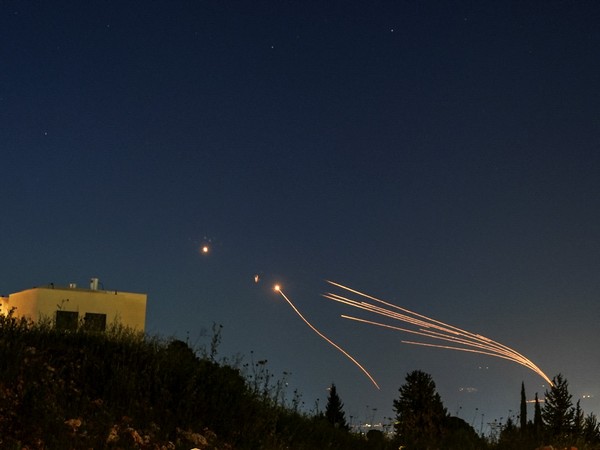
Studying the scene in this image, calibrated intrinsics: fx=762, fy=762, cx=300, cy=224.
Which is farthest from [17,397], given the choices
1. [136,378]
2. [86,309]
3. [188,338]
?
[86,309]

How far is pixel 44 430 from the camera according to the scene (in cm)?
795

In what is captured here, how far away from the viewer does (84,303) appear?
116ft

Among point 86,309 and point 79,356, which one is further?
point 86,309

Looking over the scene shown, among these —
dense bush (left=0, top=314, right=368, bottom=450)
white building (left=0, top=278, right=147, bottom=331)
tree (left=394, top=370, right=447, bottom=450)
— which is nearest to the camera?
dense bush (left=0, top=314, right=368, bottom=450)

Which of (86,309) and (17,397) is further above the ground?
(86,309)

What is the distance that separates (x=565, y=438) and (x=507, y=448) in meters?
1.82

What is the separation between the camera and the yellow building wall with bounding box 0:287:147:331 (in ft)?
114

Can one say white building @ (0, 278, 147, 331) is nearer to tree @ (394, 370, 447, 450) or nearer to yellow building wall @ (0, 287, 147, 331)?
yellow building wall @ (0, 287, 147, 331)

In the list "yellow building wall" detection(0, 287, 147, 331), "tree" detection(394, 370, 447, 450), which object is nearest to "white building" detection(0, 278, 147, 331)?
"yellow building wall" detection(0, 287, 147, 331)

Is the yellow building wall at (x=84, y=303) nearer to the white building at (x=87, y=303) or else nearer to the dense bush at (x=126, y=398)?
the white building at (x=87, y=303)

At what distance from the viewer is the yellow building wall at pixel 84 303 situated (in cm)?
3481

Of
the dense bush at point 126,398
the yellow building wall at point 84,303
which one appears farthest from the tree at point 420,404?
the yellow building wall at point 84,303

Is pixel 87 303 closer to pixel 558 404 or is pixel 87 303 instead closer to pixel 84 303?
pixel 84 303

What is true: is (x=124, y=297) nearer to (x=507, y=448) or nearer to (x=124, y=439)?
(x=507, y=448)
